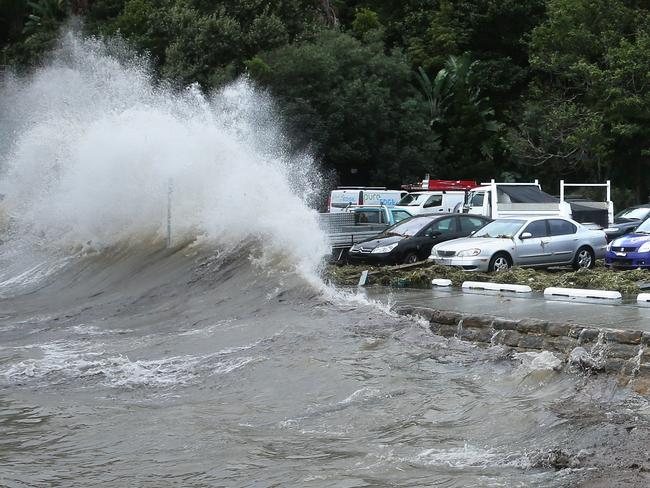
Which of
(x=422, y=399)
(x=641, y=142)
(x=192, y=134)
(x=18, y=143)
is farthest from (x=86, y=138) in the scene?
(x=641, y=142)

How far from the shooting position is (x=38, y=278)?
2278 cm

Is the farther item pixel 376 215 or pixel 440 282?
pixel 376 215

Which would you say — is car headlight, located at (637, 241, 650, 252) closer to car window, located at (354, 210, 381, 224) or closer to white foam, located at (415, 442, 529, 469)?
car window, located at (354, 210, 381, 224)

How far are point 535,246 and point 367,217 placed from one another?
6.35 m

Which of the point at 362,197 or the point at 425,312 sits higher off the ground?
the point at 362,197

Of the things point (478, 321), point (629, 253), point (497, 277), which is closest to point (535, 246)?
point (629, 253)

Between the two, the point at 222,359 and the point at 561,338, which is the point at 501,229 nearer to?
the point at 561,338

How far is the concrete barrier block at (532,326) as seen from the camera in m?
11.6

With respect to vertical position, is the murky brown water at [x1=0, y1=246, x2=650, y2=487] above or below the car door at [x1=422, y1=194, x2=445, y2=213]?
below

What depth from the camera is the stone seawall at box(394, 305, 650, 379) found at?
10.0 meters

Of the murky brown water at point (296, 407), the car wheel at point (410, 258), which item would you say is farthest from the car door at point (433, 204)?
the murky brown water at point (296, 407)

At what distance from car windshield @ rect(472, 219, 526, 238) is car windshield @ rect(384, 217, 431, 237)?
1.46 meters

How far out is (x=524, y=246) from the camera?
760 inches

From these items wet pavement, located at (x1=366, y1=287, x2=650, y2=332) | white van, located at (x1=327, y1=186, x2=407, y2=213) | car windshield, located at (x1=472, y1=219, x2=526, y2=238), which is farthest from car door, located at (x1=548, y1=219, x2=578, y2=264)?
white van, located at (x1=327, y1=186, x2=407, y2=213)
